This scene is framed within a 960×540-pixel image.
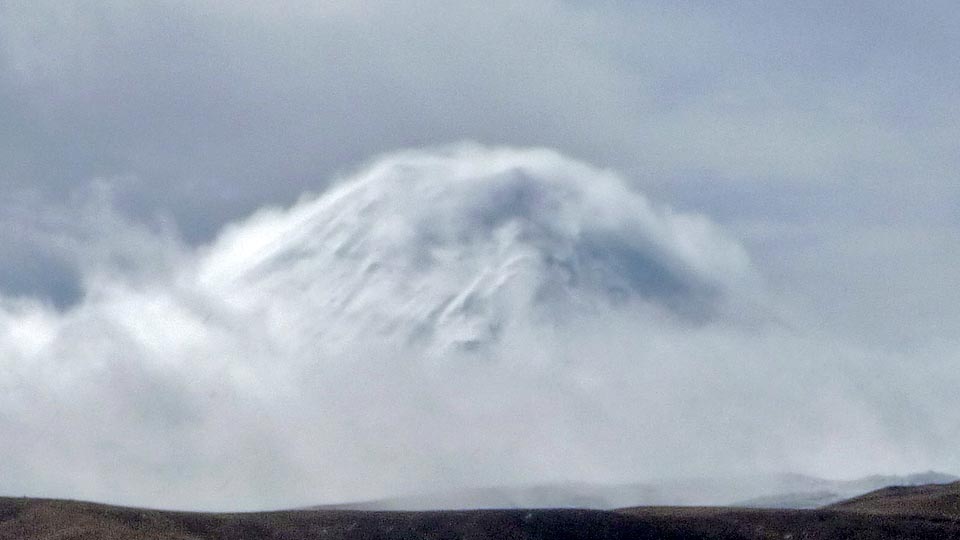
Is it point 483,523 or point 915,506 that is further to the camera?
point 915,506

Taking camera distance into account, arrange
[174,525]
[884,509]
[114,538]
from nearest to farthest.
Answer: [114,538] → [174,525] → [884,509]

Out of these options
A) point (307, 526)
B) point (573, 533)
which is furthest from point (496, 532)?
point (307, 526)

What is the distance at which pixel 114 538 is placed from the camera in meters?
100

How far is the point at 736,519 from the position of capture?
12231cm

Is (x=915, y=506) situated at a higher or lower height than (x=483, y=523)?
higher

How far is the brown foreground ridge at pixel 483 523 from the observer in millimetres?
108312

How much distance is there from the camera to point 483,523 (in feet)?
388

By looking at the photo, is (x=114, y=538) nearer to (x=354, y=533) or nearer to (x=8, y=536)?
(x=8, y=536)

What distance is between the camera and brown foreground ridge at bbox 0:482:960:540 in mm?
108312

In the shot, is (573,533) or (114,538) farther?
(573,533)

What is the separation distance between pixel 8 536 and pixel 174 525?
1441 centimetres

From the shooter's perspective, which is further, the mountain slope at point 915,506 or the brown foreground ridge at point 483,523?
the mountain slope at point 915,506

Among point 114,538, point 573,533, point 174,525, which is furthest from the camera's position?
point 573,533

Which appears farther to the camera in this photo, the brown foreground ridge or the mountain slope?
the mountain slope
